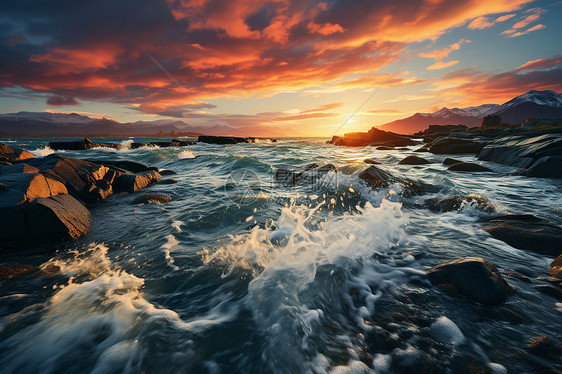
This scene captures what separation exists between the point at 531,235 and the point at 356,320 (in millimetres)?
4987

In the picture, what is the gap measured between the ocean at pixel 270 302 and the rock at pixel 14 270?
0.18 meters

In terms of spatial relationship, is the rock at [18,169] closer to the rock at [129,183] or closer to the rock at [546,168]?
the rock at [129,183]

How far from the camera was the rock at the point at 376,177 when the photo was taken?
9298 millimetres

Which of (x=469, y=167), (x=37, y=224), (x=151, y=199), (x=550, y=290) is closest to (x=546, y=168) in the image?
(x=469, y=167)

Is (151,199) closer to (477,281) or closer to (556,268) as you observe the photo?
(477,281)

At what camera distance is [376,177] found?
954cm

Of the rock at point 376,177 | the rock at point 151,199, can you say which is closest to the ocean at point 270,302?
the rock at point 151,199

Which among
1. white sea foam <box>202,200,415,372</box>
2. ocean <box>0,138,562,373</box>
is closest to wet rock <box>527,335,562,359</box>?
ocean <box>0,138,562,373</box>

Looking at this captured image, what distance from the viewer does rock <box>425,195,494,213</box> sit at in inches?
264

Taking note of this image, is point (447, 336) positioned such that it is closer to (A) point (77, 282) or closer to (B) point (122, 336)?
(B) point (122, 336)

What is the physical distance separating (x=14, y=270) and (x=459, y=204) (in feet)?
37.3

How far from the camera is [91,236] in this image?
5496mm

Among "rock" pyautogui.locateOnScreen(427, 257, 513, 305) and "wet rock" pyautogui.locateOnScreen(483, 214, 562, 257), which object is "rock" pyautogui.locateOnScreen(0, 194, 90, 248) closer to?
"rock" pyautogui.locateOnScreen(427, 257, 513, 305)

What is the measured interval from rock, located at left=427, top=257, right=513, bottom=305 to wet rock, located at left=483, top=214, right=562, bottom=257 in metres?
2.21
